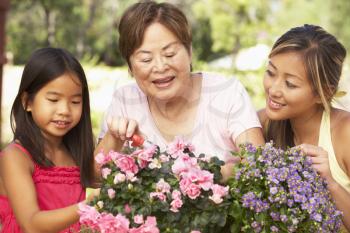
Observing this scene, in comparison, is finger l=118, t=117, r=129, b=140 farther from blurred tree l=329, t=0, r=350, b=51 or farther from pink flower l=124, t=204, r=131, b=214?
blurred tree l=329, t=0, r=350, b=51

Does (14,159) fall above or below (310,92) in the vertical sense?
below

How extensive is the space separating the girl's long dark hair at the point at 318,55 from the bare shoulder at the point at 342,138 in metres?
0.08

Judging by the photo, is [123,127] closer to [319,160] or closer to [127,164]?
[127,164]

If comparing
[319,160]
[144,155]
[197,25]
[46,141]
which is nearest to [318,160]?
[319,160]

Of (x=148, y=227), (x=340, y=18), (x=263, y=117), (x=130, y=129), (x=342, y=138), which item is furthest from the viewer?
(x=340, y=18)

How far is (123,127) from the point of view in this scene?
2.49 meters

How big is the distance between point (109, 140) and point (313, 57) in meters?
0.96

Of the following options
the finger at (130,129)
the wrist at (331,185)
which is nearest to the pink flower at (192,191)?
the finger at (130,129)

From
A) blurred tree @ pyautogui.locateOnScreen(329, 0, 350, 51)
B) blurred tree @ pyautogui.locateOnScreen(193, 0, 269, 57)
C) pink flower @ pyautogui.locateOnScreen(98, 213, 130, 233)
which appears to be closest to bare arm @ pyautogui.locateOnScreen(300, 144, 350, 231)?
pink flower @ pyautogui.locateOnScreen(98, 213, 130, 233)

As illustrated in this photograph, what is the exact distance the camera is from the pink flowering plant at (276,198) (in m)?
2.08

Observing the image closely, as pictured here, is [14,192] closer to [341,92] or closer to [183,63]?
[183,63]

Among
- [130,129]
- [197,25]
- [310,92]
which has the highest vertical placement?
[310,92]

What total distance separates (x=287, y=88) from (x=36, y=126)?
1.16m

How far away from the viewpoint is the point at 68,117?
277cm
